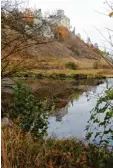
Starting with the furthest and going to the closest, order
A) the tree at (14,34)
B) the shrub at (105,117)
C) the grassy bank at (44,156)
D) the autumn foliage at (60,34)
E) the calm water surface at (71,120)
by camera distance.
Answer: the calm water surface at (71,120) → the autumn foliage at (60,34) → the tree at (14,34) → the shrub at (105,117) → the grassy bank at (44,156)

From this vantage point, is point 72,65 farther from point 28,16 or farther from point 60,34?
point 28,16

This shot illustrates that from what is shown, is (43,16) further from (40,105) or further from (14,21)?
(40,105)

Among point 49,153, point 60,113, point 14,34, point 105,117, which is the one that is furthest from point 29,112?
point 60,113

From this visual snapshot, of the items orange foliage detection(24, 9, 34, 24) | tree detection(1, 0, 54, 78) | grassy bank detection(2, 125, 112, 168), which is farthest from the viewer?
orange foliage detection(24, 9, 34, 24)

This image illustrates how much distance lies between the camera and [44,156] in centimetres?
494

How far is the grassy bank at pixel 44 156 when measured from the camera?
480cm

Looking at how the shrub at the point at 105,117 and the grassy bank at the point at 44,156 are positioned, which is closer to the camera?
the grassy bank at the point at 44,156

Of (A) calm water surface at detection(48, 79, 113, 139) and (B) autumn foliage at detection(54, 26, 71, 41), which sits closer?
(B) autumn foliage at detection(54, 26, 71, 41)

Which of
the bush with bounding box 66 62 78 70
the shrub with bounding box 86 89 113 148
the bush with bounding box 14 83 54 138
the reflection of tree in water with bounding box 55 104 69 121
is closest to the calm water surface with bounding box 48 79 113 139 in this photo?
the reflection of tree in water with bounding box 55 104 69 121

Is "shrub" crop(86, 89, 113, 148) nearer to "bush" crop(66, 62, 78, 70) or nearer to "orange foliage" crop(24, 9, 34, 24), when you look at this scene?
"orange foliage" crop(24, 9, 34, 24)

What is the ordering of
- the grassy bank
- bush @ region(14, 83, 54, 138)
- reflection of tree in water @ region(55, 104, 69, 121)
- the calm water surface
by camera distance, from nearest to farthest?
the grassy bank < bush @ region(14, 83, 54, 138) < the calm water surface < reflection of tree in water @ region(55, 104, 69, 121)

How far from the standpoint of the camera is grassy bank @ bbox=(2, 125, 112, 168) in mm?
4796

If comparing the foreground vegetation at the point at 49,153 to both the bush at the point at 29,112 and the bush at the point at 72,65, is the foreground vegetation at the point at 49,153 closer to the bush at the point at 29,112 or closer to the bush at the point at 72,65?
the bush at the point at 29,112

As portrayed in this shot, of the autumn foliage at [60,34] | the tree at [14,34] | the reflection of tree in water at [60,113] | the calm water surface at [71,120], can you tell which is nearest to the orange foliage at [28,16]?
the tree at [14,34]
